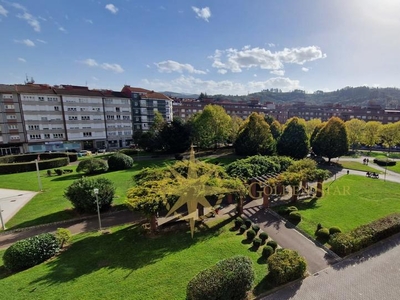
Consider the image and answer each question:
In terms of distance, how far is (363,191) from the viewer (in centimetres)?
2888

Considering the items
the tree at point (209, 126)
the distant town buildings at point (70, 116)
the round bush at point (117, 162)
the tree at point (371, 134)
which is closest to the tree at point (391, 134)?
the tree at point (371, 134)

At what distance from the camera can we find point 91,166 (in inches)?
1400

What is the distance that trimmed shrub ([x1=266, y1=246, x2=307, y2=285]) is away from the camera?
12.2m

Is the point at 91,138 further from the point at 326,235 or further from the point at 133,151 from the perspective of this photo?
the point at 326,235

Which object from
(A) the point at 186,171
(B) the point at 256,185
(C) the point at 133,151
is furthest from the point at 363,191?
(C) the point at 133,151

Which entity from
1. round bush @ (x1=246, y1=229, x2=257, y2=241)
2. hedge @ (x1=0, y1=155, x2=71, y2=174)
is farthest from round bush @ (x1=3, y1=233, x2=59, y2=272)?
hedge @ (x1=0, y1=155, x2=71, y2=174)

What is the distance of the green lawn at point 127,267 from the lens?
35.9 ft

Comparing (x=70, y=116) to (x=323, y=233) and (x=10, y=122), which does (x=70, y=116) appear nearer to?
(x=10, y=122)

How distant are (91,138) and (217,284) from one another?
230 ft

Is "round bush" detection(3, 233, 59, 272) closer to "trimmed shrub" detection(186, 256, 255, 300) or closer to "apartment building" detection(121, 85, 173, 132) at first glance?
"trimmed shrub" detection(186, 256, 255, 300)

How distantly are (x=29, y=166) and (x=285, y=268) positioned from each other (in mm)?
44574

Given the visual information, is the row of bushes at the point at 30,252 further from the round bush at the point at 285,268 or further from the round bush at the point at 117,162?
the round bush at the point at 117,162

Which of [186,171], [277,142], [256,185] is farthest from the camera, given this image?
[277,142]

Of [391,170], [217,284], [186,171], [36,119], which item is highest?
[36,119]
